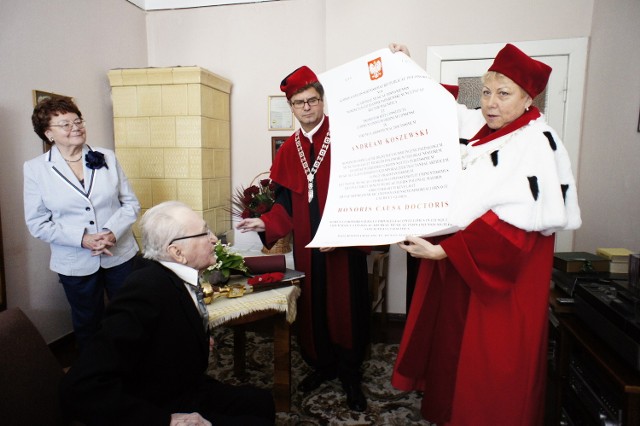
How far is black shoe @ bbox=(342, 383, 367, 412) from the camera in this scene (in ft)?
7.19

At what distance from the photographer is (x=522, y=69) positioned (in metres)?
1.25

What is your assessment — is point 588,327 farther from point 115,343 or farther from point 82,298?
point 82,298

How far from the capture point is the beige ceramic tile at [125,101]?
3336 mm

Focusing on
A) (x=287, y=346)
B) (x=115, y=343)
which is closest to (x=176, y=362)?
(x=115, y=343)

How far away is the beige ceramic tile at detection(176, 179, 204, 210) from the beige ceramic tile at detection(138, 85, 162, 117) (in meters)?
0.61

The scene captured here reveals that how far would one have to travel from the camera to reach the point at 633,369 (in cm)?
119

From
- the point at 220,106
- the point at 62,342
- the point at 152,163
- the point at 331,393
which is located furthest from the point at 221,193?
the point at 331,393

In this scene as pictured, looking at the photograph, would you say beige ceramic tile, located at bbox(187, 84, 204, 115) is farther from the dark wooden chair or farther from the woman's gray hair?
the dark wooden chair

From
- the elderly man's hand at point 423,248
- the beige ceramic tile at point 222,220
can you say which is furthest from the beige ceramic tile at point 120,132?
the elderly man's hand at point 423,248

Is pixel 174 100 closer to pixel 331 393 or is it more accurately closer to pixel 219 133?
pixel 219 133

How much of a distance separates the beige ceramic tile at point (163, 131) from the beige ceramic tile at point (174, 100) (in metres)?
0.06

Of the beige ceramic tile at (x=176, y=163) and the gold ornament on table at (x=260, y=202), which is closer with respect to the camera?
the gold ornament on table at (x=260, y=202)

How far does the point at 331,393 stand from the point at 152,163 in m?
2.33

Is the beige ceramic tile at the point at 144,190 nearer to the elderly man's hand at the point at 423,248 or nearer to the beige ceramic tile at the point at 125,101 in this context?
the beige ceramic tile at the point at 125,101
